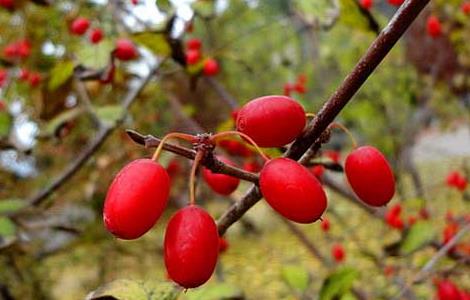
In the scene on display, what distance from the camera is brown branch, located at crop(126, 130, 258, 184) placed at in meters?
0.58

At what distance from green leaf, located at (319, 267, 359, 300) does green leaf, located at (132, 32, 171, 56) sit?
583mm

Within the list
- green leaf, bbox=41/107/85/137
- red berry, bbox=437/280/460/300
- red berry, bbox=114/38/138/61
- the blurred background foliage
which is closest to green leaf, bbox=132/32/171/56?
the blurred background foliage

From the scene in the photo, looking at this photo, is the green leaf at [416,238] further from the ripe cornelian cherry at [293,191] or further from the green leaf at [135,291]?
the ripe cornelian cherry at [293,191]

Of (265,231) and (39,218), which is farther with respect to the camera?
(265,231)

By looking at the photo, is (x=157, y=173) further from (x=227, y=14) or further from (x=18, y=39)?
(x=227, y=14)

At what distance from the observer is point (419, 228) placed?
4.69 ft

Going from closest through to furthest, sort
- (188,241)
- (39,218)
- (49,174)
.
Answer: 1. (188,241)
2. (39,218)
3. (49,174)

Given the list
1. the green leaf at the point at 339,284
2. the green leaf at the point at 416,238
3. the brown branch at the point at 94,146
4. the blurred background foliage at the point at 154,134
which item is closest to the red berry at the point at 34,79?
the blurred background foliage at the point at 154,134

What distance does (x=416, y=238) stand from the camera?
1.41 metres

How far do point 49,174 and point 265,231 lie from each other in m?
3.29

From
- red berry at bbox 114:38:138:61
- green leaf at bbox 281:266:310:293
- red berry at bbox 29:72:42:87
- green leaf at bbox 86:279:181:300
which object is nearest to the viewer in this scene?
green leaf at bbox 86:279:181:300

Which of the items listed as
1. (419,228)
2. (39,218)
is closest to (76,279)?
(39,218)

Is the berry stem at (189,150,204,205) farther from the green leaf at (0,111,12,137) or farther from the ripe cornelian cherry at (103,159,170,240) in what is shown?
the green leaf at (0,111,12,137)

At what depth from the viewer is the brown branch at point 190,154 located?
1.90 ft
